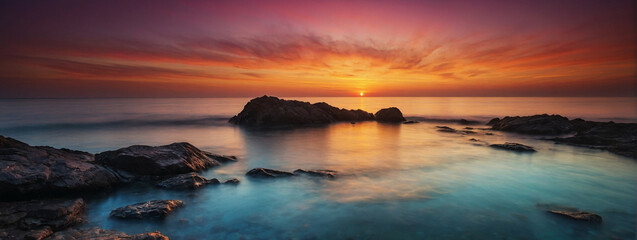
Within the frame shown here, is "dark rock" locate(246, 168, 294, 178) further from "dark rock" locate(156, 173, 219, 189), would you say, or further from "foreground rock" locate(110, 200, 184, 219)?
"foreground rock" locate(110, 200, 184, 219)

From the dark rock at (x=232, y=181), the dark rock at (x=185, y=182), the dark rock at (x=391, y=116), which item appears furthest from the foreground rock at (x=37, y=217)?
the dark rock at (x=391, y=116)

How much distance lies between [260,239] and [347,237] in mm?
2068

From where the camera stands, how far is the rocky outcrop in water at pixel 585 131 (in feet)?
59.4

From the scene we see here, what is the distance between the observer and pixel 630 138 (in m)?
18.7

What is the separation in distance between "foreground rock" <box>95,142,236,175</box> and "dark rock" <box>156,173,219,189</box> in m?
0.89

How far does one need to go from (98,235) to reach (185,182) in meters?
4.25

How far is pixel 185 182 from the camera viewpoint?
10578 mm

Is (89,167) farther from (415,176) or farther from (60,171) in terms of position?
(415,176)

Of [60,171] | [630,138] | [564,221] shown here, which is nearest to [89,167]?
[60,171]

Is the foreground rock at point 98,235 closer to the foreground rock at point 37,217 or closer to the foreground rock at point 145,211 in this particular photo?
the foreground rock at point 37,217

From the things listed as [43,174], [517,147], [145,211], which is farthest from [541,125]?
[43,174]

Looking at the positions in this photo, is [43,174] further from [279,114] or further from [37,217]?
[279,114]

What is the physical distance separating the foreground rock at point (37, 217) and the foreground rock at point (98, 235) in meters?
0.27

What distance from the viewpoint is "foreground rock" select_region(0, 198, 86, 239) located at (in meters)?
6.07
